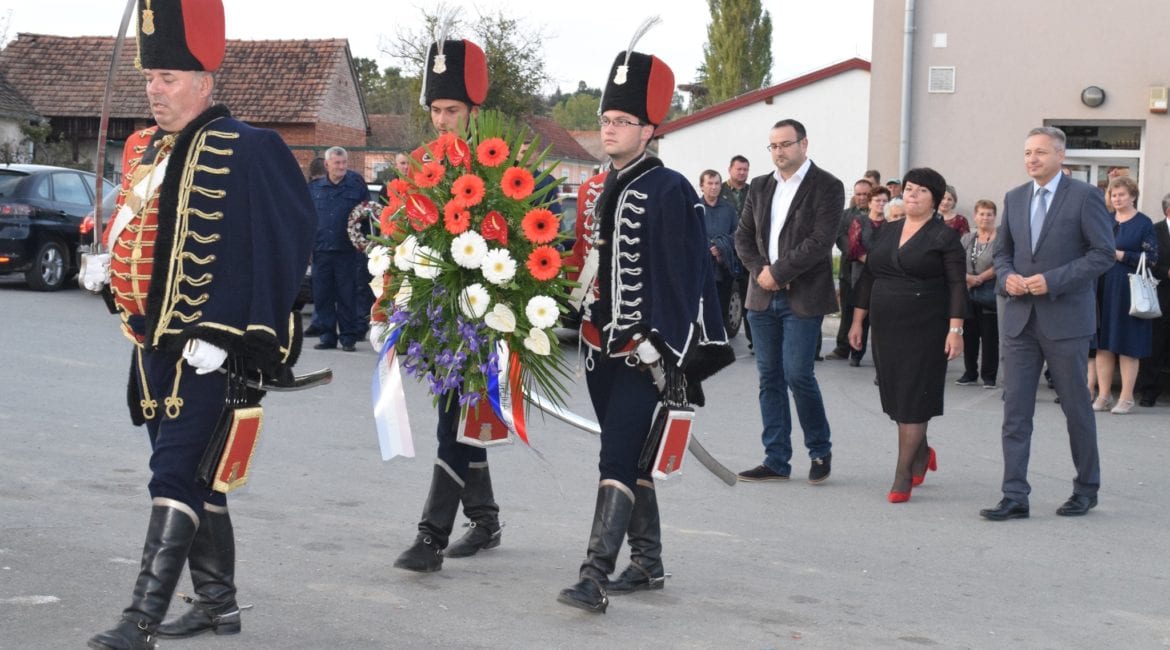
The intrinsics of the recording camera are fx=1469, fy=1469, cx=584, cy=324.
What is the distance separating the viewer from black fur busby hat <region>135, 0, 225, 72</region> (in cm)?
488

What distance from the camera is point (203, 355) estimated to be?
15.5 feet

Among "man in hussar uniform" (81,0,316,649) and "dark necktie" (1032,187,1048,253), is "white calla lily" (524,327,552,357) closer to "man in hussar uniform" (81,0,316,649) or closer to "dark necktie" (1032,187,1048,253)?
"man in hussar uniform" (81,0,316,649)

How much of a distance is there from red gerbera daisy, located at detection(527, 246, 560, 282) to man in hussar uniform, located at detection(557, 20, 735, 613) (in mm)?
211

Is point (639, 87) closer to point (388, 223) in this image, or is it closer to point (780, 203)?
point (388, 223)

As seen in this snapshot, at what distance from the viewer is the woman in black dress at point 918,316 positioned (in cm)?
817

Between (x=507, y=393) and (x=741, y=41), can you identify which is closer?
(x=507, y=393)


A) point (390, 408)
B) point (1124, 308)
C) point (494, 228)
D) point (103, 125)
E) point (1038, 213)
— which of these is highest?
point (103, 125)

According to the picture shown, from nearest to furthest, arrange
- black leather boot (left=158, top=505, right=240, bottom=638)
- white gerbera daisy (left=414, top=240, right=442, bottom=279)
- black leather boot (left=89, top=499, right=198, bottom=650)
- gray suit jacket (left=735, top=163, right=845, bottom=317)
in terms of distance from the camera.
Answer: black leather boot (left=89, top=499, right=198, bottom=650) → black leather boot (left=158, top=505, right=240, bottom=638) → white gerbera daisy (left=414, top=240, right=442, bottom=279) → gray suit jacket (left=735, top=163, right=845, bottom=317)

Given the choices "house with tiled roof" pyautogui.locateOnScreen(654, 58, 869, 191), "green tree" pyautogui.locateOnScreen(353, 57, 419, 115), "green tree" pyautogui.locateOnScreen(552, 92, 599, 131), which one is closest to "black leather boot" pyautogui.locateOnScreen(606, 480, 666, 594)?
"house with tiled roof" pyautogui.locateOnScreen(654, 58, 869, 191)

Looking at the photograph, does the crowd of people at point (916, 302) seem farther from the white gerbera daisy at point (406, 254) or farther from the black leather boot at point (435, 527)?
the white gerbera daisy at point (406, 254)

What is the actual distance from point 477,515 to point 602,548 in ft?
3.25

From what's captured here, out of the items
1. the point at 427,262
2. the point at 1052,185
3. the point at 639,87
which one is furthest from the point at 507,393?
the point at 1052,185

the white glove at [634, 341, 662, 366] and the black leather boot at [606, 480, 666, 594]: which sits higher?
the white glove at [634, 341, 662, 366]

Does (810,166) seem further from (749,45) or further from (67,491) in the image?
(749,45)
